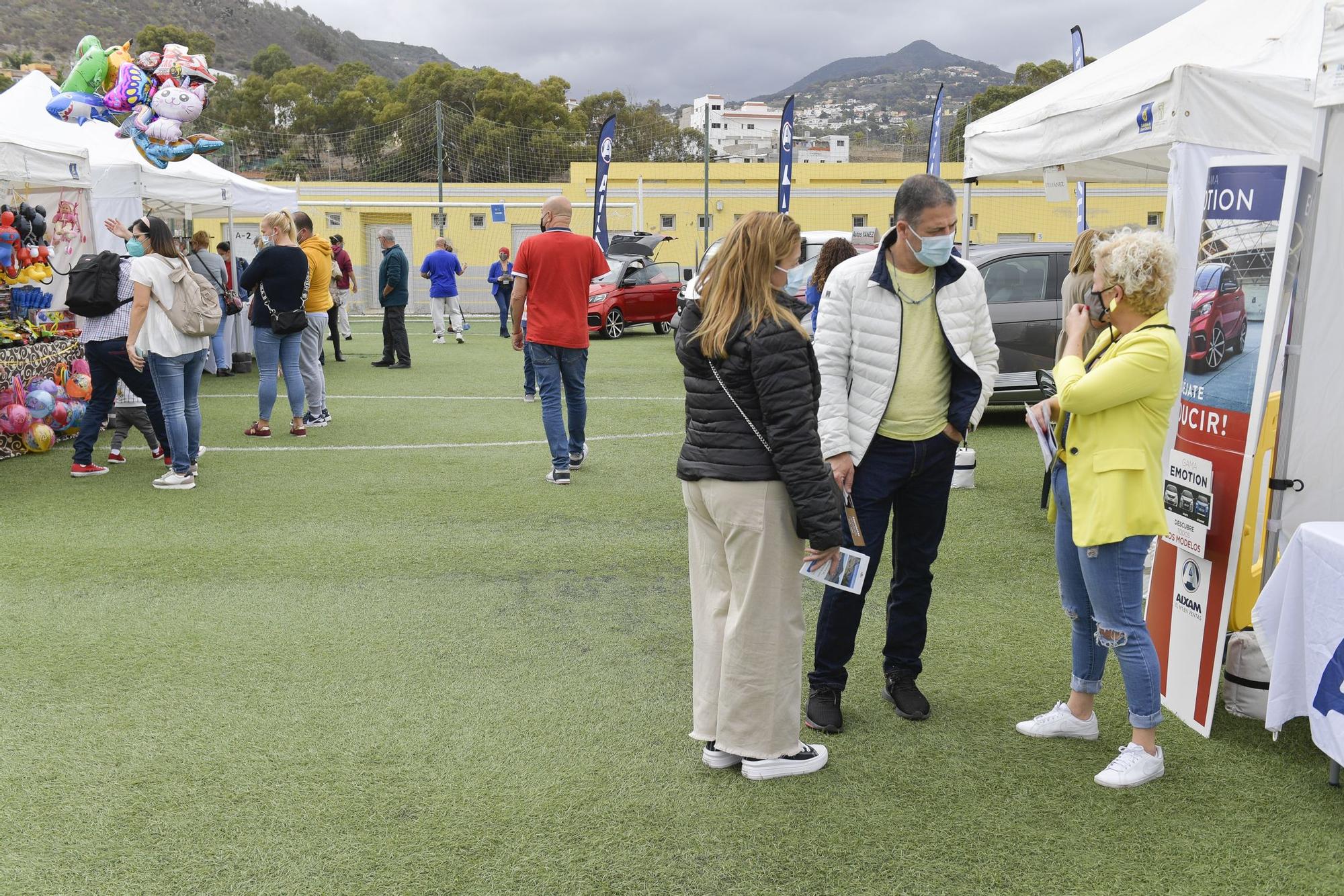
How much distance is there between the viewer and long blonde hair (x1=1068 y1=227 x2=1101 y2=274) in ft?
16.0

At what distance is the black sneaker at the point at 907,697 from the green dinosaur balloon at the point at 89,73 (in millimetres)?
10236

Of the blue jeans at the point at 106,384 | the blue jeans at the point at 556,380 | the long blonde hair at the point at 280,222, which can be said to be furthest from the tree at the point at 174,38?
the blue jeans at the point at 556,380

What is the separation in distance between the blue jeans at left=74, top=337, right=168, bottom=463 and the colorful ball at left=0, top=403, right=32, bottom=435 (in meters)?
0.93

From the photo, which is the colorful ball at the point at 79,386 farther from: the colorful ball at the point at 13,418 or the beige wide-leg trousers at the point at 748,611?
the beige wide-leg trousers at the point at 748,611

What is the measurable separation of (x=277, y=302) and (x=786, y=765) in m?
6.94

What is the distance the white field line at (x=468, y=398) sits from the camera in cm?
1184

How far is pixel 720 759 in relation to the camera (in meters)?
3.43

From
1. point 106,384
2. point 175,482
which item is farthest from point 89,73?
point 175,482

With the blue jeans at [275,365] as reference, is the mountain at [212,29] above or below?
above

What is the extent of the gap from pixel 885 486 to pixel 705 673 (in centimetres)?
86

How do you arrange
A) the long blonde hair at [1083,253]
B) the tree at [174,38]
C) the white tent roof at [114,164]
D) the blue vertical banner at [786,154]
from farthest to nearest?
the tree at [174,38]
the blue vertical banner at [786,154]
the white tent roof at [114,164]
the long blonde hair at [1083,253]

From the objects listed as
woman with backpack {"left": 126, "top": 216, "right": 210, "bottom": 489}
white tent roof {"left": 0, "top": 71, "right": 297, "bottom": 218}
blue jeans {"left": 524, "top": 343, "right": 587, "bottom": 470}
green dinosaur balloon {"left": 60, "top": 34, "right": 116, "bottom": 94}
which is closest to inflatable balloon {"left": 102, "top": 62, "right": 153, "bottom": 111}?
green dinosaur balloon {"left": 60, "top": 34, "right": 116, "bottom": 94}

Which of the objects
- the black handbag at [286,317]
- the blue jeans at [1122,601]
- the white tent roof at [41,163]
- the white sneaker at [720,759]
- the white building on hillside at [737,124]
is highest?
the white building on hillside at [737,124]

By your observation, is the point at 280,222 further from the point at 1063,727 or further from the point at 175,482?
the point at 1063,727
